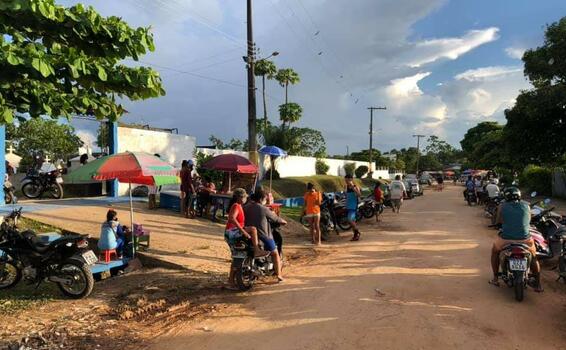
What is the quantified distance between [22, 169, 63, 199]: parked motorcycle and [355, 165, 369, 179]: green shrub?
37633 millimetres

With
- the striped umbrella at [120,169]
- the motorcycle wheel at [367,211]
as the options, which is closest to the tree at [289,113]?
the motorcycle wheel at [367,211]

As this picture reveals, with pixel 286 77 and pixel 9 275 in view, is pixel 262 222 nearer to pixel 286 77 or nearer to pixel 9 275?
pixel 9 275

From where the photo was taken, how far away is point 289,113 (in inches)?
1646

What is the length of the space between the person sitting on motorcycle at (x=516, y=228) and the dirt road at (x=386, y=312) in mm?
408

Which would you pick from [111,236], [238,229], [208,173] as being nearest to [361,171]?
[208,173]

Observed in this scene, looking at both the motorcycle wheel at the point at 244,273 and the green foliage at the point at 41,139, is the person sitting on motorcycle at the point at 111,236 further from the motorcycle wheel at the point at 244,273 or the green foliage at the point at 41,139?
the green foliage at the point at 41,139

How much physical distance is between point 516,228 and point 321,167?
104 ft

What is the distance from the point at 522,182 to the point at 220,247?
3221 cm

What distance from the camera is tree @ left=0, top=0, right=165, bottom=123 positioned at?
4281 mm

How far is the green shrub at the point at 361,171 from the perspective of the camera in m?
50.1

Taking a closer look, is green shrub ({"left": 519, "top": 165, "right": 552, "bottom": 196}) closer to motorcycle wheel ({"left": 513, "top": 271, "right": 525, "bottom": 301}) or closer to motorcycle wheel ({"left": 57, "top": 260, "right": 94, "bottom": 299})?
motorcycle wheel ({"left": 513, "top": 271, "right": 525, "bottom": 301})

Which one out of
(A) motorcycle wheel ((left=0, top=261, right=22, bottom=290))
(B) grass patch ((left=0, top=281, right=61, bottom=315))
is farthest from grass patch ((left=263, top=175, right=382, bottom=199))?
(A) motorcycle wheel ((left=0, top=261, right=22, bottom=290))

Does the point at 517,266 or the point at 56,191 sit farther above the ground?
the point at 56,191

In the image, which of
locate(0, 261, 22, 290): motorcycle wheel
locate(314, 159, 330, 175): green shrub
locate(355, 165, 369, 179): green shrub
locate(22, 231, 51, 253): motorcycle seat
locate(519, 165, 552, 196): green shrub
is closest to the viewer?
locate(22, 231, 51, 253): motorcycle seat
